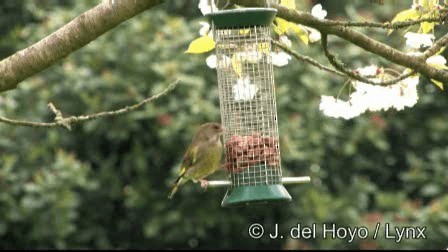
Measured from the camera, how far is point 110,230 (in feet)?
26.5

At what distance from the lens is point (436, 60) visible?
12.0 feet

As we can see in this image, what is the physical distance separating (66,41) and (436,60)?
1.25m

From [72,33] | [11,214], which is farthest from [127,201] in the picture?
[72,33]

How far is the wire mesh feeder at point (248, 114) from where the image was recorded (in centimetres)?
390

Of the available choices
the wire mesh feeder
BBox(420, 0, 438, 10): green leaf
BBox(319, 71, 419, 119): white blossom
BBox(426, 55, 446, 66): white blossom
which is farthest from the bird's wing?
BBox(420, 0, 438, 10): green leaf

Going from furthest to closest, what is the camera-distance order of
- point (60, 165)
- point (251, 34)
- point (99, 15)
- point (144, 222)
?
point (144, 222)
point (60, 165)
point (251, 34)
point (99, 15)

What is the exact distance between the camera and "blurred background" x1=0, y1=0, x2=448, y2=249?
285 inches

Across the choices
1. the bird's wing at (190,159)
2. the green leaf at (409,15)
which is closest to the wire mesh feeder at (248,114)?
the bird's wing at (190,159)

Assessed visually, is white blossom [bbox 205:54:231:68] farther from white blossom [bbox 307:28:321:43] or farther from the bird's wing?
the bird's wing

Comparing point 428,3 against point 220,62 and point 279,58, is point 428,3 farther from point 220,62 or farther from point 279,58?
point 220,62

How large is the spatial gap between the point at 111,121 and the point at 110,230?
0.95m

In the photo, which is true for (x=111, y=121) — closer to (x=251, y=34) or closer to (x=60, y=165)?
(x=60, y=165)

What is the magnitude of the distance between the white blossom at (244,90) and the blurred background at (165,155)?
9.15 ft

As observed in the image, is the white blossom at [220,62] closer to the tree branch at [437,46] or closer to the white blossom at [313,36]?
the white blossom at [313,36]
